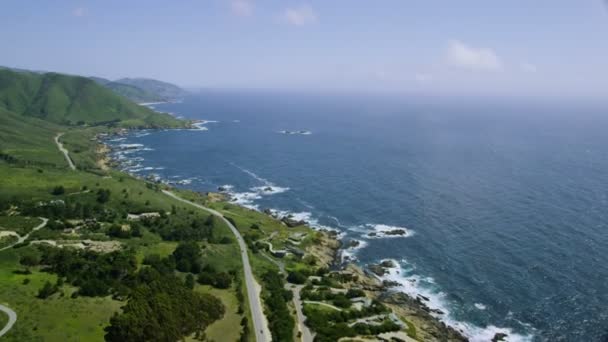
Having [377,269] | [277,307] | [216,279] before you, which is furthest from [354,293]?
[216,279]

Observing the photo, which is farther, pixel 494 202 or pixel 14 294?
pixel 494 202

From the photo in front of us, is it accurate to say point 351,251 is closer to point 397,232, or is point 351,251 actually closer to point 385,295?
point 397,232

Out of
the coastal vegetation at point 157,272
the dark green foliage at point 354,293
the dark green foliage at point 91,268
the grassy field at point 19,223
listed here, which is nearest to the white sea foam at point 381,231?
the coastal vegetation at point 157,272

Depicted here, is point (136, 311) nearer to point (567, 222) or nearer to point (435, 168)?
point (567, 222)

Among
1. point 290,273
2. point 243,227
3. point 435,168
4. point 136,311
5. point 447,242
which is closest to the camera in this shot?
point 136,311

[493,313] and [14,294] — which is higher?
[14,294]

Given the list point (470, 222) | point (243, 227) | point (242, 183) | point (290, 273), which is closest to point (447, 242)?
point (470, 222)
